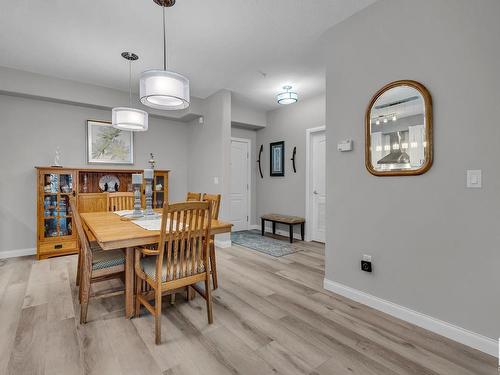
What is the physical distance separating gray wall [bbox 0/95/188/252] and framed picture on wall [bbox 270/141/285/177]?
3277 millimetres

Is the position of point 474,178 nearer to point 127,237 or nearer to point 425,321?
point 425,321

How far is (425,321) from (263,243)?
285 centimetres

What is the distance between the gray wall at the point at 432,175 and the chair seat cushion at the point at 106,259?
2.03m

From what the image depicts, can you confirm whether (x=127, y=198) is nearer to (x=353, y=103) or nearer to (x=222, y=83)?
(x=222, y=83)

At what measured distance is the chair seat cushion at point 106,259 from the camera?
6.79 feet

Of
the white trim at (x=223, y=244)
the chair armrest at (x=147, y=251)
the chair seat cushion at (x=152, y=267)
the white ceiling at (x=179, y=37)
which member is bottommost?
the white trim at (x=223, y=244)

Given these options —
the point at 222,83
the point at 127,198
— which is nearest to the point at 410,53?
the point at 222,83

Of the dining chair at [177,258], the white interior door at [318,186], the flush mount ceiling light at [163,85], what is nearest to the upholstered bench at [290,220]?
the white interior door at [318,186]

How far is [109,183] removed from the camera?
4.42 m

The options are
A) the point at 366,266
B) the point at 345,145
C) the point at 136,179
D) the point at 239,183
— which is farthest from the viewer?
the point at 239,183

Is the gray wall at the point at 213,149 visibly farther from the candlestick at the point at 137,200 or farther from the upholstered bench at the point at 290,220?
the candlestick at the point at 137,200

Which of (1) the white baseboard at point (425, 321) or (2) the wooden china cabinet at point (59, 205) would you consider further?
(2) the wooden china cabinet at point (59, 205)

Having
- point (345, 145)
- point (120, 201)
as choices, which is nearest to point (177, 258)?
point (345, 145)

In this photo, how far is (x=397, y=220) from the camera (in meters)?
2.15
